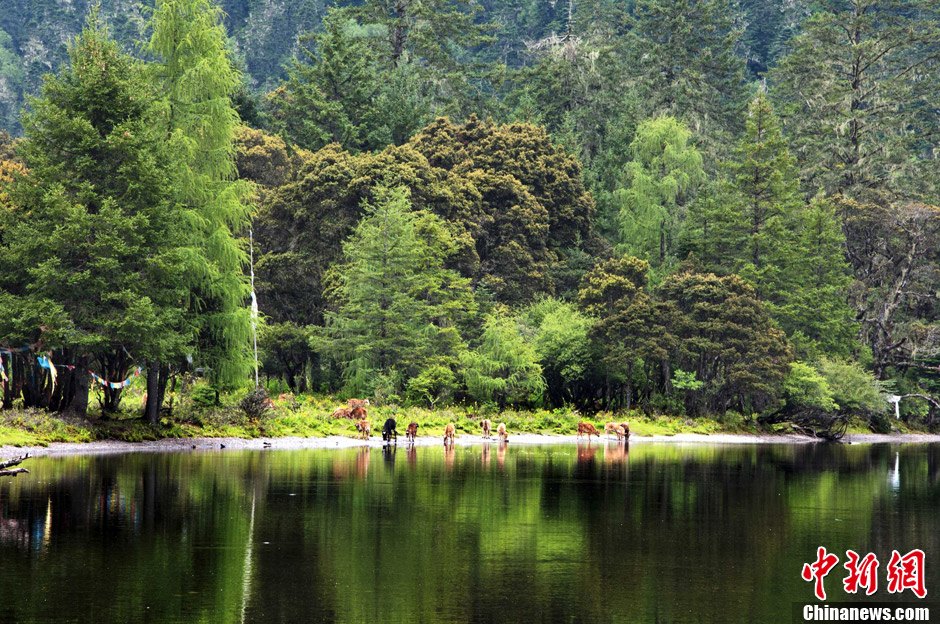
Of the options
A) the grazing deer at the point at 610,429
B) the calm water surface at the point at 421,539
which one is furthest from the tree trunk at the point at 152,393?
the grazing deer at the point at 610,429

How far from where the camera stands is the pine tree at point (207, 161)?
47188mm

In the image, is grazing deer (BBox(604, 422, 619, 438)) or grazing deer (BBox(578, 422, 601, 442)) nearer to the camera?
grazing deer (BBox(578, 422, 601, 442))

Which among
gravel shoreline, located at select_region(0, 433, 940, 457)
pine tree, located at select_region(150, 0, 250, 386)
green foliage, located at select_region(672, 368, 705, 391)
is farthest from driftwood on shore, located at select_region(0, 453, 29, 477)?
green foliage, located at select_region(672, 368, 705, 391)

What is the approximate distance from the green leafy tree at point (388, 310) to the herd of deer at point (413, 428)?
197 inches

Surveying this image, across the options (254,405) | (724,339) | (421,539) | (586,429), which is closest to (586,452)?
(586,429)

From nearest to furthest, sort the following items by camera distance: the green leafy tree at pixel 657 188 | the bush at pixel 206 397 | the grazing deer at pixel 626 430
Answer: the bush at pixel 206 397
the grazing deer at pixel 626 430
the green leafy tree at pixel 657 188

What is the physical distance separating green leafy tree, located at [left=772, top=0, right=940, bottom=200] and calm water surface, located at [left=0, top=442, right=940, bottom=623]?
60.5 meters

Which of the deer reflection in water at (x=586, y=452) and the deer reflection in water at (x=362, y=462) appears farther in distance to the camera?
the deer reflection in water at (x=586, y=452)

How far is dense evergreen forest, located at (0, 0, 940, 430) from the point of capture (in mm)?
43625

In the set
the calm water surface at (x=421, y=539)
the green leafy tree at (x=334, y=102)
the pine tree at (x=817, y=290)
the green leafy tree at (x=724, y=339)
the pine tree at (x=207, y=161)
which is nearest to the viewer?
the calm water surface at (x=421, y=539)

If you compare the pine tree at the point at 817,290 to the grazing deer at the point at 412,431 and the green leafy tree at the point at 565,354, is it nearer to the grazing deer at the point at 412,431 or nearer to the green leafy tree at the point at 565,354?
the green leafy tree at the point at 565,354

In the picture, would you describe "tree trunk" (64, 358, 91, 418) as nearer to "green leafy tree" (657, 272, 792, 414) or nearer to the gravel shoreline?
the gravel shoreline

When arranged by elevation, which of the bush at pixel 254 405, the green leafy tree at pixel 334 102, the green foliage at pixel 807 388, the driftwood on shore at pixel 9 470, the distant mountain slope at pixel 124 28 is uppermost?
the distant mountain slope at pixel 124 28

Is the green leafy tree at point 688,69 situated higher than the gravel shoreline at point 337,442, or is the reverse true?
the green leafy tree at point 688,69
